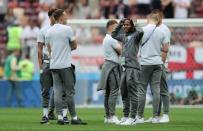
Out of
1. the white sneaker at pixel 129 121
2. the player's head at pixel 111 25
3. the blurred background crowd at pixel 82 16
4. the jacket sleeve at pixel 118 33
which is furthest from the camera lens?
the blurred background crowd at pixel 82 16

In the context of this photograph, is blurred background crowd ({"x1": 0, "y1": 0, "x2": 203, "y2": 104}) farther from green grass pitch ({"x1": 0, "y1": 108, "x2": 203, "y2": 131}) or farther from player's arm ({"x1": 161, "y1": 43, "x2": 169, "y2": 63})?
player's arm ({"x1": 161, "y1": 43, "x2": 169, "y2": 63})

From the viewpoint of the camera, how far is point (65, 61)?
64.9 ft

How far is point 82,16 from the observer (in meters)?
36.2

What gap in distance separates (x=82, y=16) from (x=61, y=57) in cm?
1651

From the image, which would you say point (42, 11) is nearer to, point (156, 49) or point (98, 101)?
point (98, 101)

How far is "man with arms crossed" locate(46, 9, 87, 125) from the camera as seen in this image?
1973 centimetres

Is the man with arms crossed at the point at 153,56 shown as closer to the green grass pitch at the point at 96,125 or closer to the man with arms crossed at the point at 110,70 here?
the man with arms crossed at the point at 110,70

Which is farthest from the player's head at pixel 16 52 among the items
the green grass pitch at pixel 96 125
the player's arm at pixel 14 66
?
the green grass pitch at pixel 96 125

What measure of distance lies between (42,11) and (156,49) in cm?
1610

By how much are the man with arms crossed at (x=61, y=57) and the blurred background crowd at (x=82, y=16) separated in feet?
39.1

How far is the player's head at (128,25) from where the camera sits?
19.6 meters

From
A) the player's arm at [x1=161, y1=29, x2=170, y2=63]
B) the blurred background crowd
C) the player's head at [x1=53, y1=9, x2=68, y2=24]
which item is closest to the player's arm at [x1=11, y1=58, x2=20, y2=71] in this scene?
the blurred background crowd

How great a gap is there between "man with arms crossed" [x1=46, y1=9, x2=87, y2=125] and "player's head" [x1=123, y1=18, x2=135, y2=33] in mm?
1175

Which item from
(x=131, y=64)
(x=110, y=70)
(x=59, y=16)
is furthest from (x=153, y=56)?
(x=59, y=16)
